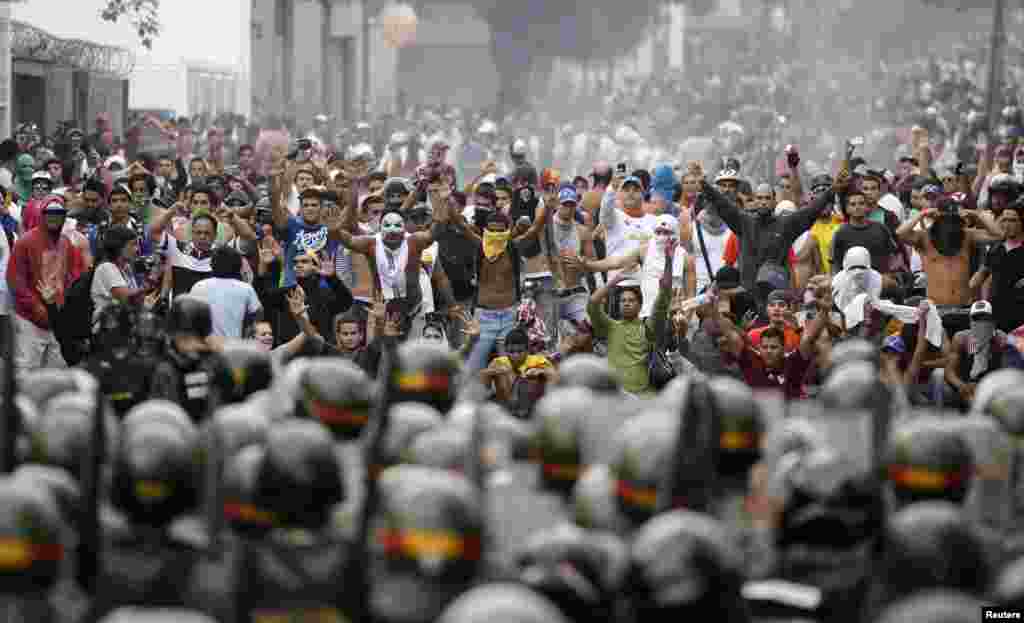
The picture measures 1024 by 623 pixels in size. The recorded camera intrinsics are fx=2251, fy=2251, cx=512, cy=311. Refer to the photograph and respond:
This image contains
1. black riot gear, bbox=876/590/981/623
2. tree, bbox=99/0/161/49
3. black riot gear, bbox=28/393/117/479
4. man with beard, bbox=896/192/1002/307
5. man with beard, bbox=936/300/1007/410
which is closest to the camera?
black riot gear, bbox=876/590/981/623

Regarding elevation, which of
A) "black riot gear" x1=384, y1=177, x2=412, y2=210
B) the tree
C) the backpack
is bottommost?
the backpack

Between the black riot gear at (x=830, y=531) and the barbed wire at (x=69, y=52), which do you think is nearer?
the black riot gear at (x=830, y=531)

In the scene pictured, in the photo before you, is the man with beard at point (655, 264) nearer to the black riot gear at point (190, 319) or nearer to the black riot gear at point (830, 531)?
the black riot gear at point (190, 319)

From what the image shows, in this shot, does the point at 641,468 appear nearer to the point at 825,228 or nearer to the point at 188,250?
the point at 188,250

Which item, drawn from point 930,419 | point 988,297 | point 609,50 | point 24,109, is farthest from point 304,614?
point 609,50

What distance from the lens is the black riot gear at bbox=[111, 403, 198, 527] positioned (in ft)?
21.9

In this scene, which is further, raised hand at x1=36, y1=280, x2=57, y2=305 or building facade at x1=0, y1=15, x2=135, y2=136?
building facade at x1=0, y1=15, x2=135, y2=136

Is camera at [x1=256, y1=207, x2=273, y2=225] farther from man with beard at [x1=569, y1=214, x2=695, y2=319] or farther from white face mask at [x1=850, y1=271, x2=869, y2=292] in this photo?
white face mask at [x1=850, y1=271, x2=869, y2=292]

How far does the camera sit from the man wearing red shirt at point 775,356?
38.7ft

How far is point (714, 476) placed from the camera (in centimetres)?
687

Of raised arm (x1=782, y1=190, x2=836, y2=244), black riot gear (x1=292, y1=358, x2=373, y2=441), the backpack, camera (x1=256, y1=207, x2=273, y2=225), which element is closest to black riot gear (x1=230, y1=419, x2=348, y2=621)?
black riot gear (x1=292, y1=358, x2=373, y2=441)

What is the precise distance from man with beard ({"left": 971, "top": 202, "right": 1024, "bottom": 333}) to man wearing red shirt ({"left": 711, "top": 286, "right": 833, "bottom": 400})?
1.75 meters

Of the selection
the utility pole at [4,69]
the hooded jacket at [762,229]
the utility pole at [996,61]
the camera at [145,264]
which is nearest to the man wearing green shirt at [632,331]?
the hooded jacket at [762,229]

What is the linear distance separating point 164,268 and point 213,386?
19.3ft
